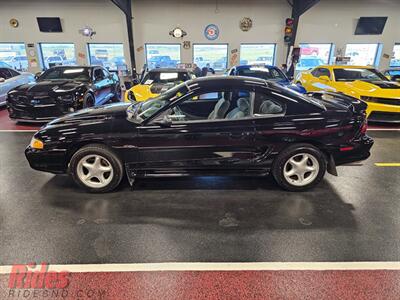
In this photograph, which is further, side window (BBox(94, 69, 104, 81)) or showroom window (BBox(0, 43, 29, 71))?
showroom window (BBox(0, 43, 29, 71))

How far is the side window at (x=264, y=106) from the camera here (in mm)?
2889

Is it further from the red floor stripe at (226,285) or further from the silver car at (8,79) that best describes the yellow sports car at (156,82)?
Result: the red floor stripe at (226,285)

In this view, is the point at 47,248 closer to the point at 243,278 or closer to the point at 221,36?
the point at 243,278

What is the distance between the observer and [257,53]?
43.2ft

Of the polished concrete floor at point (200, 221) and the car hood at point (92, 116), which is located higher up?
the car hood at point (92, 116)

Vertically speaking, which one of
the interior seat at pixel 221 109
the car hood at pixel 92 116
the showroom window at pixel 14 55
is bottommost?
the car hood at pixel 92 116

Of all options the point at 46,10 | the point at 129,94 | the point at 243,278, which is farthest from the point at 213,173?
the point at 46,10

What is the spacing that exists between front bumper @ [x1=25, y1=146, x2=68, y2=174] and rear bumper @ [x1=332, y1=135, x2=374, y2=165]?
3106mm

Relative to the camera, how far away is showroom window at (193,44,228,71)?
12.9 m

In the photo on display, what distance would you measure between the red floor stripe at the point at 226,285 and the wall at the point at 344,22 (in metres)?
13.3

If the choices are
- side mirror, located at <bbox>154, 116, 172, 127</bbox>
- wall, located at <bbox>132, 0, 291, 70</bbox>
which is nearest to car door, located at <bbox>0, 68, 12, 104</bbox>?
wall, located at <bbox>132, 0, 291, 70</bbox>

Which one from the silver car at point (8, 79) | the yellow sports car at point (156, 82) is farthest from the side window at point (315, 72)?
the silver car at point (8, 79)

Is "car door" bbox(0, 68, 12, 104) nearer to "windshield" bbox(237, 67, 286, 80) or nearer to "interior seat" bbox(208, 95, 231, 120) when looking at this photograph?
"windshield" bbox(237, 67, 286, 80)

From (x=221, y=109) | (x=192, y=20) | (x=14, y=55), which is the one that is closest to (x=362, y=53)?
(x=192, y=20)
